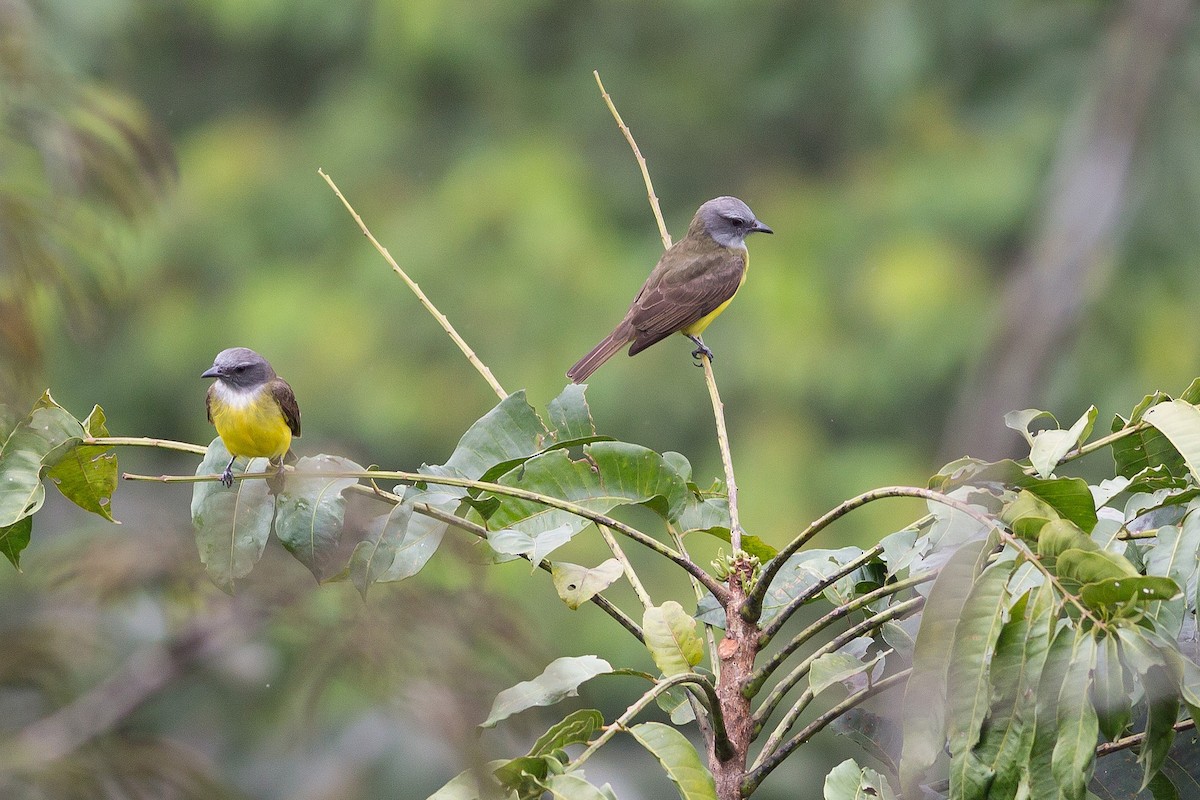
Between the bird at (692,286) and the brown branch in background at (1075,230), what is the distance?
300 centimetres

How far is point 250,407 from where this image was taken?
242 centimetres

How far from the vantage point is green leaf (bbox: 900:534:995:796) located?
1168 mm

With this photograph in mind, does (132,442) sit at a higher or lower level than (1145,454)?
lower

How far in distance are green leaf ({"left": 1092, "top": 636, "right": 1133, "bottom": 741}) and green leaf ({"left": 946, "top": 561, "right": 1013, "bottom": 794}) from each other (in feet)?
0.27

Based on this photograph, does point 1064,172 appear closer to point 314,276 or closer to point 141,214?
point 314,276

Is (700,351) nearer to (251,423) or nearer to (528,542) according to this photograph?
(251,423)

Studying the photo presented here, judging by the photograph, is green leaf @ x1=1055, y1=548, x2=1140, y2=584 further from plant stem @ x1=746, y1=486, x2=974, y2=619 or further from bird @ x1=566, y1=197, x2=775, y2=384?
bird @ x1=566, y1=197, x2=775, y2=384

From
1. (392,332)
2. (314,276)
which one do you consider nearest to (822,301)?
(392,332)

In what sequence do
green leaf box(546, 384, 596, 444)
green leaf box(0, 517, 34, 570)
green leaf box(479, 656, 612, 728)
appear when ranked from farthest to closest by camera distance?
green leaf box(546, 384, 596, 444), green leaf box(0, 517, 34, 570), green leaf box(479, 656, 612, 728)

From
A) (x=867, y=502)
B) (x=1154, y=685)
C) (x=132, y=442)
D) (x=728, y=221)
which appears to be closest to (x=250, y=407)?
(x=132, y=442)

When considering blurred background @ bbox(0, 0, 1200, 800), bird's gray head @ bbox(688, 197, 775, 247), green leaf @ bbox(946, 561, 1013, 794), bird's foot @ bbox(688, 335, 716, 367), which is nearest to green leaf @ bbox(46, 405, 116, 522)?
green leaf @ bbox(946, 561, 1013, 794)

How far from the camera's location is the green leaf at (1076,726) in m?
1.11

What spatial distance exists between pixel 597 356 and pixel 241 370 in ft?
6.40

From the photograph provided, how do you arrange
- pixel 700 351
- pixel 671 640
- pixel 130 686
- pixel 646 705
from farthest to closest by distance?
pixel 700 351
pixel 130 686
pixel 671 640
pixel 646 705
